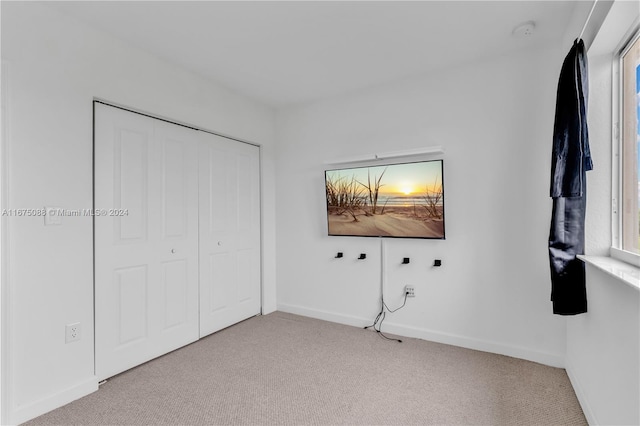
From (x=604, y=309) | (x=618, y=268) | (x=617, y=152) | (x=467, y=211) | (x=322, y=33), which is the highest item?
(x=322, y=33)

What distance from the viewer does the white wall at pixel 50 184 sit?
6.17 ft

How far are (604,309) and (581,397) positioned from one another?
0.71 meters

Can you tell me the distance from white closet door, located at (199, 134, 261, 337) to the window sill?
2.94 m

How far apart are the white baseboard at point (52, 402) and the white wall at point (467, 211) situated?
7.06 ft

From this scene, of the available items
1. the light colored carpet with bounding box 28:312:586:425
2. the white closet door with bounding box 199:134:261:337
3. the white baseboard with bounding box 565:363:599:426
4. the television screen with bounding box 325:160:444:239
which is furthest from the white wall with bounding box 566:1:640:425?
the white closet door with bounding box 199:134:261:337

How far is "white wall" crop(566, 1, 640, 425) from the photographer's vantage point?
1.36 m

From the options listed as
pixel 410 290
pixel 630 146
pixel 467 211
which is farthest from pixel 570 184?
pixel 410 290

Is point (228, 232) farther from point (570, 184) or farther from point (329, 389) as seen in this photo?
point (570, 184)

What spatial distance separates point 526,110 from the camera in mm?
2590

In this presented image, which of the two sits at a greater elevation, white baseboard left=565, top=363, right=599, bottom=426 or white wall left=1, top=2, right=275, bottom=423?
white wall left=1, top=2, right=275, bottom=423

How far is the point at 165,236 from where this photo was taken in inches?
110

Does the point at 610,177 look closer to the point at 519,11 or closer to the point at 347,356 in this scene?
the point at 519,11

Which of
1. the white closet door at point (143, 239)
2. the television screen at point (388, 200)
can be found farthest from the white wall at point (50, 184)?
the television screen at point (388, 200)

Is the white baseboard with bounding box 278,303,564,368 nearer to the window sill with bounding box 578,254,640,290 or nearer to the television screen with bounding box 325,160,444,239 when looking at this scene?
the television screen with bounding box 325,160,444,239
